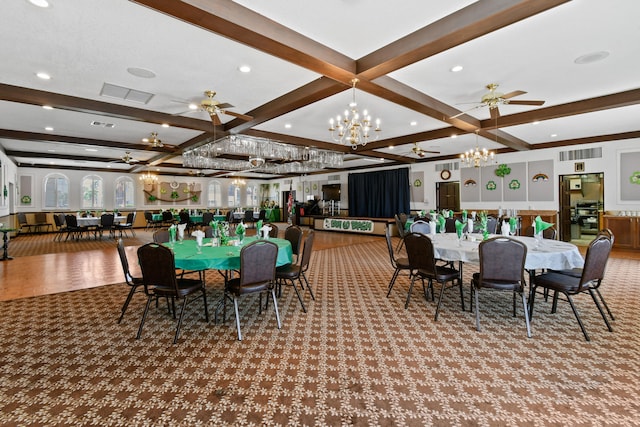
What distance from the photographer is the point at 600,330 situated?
3145 millimetres

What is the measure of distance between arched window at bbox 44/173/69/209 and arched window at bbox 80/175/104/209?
560mm

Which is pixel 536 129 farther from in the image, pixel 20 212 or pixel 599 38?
pixel 20 212

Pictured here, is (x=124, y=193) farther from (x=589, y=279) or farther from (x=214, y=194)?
(x=589, y=279)

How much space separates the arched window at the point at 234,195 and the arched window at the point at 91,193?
20.8ft

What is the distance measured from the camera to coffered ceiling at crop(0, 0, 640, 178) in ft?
9.09

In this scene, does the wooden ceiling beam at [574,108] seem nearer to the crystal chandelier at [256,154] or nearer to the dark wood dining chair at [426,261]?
the dark wood dining chair at [426,261]

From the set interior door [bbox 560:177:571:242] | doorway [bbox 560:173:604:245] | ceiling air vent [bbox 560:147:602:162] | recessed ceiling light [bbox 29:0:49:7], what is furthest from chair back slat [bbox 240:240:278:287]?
doorway [bbox 560:173:604:245]

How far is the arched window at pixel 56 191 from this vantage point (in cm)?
1323

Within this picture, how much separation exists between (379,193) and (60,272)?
1107 cm

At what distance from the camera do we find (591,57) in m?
3.79

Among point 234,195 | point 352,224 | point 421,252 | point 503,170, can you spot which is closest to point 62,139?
point 421,252

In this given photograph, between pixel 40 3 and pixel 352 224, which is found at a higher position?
pixel 40 3

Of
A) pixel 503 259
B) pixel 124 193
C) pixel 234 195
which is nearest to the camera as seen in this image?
pixel 503 259

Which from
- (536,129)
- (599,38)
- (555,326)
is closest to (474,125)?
(536,129)
